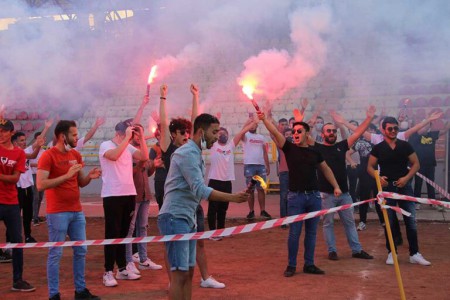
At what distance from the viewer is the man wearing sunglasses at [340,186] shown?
7.95 meters

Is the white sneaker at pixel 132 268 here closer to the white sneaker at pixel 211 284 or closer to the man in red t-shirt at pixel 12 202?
the white sneaker at pixel 211 284

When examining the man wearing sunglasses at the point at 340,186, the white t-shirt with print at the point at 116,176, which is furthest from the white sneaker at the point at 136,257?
the man wearing sunglasses at the point at 340,186

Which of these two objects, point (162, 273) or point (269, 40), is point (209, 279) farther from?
point (269, 40)

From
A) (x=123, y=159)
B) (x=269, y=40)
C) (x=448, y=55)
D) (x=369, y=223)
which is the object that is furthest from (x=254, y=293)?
(x=269, y=40)

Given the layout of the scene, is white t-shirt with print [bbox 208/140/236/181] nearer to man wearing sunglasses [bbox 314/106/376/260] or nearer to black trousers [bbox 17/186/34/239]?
man wearing sunglasses [bbox 314/106/376/260]

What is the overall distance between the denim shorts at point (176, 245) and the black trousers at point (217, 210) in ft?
14.5

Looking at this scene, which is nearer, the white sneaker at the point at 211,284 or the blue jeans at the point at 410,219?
the white sneaker at the point at 211,284

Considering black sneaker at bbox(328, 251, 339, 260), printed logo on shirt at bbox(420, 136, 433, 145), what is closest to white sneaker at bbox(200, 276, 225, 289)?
black sneaker at bbox(328, 251, 339, 260)

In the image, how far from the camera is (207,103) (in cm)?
1975

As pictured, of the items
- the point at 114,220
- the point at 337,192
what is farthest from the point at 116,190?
the point at 337,192

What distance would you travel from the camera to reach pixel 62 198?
18.6 ft

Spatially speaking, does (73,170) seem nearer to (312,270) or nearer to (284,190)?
(312,270)

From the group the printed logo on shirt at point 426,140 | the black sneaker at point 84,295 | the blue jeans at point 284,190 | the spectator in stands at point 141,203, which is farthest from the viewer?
the printed logo on shirt at point 426,140

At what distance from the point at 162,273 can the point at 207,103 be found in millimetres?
12959
